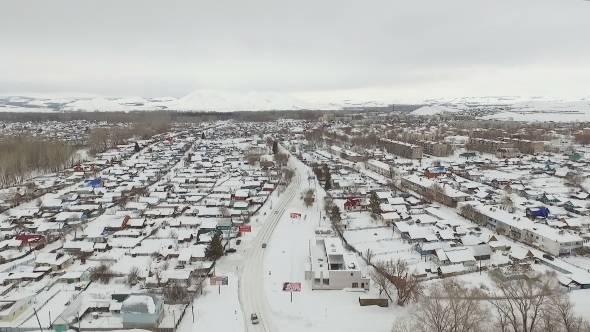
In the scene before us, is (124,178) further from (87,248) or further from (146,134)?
(146,134)

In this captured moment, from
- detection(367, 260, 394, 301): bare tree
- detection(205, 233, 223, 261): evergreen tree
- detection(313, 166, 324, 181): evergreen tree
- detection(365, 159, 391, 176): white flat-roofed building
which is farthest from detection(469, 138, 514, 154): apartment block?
detection(205, 233, 223, 261): evergreen tree

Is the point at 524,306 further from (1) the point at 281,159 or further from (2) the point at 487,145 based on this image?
(2) the point at 487,145

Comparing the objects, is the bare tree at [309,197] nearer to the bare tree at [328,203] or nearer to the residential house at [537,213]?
the bare tree at [328,203]

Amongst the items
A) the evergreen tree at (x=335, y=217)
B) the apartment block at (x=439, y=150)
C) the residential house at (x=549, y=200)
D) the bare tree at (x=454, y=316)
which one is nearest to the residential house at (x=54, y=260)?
the evergreen tree at (x=335, y=217)

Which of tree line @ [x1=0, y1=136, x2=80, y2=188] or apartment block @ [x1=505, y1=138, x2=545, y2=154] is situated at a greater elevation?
tree line @ [x1=0, y1=136, x2=80, y2=188]

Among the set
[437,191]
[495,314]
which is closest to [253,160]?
[437,191]

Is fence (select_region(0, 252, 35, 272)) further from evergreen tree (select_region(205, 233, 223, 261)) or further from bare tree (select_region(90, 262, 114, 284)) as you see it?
evergreen tree (select_region(205, 233, 223, 261))
